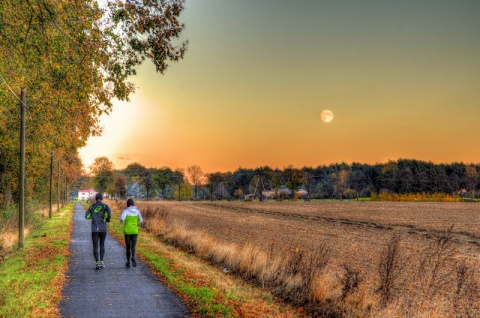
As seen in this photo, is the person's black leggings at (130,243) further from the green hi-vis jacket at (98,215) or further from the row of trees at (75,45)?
the row of trees at (75,45)

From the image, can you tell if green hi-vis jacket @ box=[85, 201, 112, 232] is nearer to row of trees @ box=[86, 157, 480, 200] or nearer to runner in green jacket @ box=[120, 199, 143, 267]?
runner in green jacket @ box=[120, 199, 143, 267]

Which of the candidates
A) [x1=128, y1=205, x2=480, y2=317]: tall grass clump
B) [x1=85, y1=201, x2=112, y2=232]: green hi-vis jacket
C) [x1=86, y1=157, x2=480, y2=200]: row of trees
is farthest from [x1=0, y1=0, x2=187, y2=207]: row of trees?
[x1=86, y1=157, x2=480, y2=200]: row of trees

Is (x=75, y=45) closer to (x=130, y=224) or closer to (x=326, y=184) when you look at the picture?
(x=130, y=224)

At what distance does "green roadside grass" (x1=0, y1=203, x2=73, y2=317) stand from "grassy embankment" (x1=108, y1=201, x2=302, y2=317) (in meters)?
2.80

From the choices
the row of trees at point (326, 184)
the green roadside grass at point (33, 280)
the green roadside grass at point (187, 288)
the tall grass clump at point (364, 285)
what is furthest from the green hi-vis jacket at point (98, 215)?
the row of trees at point (326, 184)

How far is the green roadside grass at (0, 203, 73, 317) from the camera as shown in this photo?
28.6 feet

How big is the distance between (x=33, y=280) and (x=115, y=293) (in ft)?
10.1

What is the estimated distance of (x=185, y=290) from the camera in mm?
10445

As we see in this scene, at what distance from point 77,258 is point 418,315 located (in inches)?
463

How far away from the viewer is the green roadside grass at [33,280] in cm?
871

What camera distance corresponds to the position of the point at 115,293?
9977 millimetres

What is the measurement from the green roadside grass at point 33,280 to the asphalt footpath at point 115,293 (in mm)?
295

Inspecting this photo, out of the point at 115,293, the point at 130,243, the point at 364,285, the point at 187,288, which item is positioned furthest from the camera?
the point at 130,243

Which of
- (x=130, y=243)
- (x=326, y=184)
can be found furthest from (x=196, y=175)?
(x=130, y=243)
